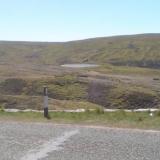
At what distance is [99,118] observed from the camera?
569 inches

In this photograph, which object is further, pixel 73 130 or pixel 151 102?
pixel 151 102

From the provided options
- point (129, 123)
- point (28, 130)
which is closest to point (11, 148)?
point (28, 130)

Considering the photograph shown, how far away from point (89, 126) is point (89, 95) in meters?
41.5

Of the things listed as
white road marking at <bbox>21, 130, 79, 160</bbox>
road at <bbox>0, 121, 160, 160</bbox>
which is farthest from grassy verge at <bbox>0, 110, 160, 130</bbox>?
white road marking at <bbox>21, 130, 79, 160</bbox>

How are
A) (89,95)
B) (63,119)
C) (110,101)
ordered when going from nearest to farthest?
(63,119)
(110,101)
(89,95)

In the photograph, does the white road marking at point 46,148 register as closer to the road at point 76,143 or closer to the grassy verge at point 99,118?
the road at point 76,143

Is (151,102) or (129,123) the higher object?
(129,123)

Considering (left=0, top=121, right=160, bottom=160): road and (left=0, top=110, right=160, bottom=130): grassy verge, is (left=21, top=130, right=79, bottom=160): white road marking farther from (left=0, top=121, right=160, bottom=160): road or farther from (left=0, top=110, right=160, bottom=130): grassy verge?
(left=0, top=110, right=160, bottom=130): grassy verge

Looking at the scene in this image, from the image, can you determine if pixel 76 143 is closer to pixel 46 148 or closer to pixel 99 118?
pixel 46 148

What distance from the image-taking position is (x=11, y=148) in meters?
9.96

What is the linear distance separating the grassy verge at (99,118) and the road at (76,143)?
1.05 metres

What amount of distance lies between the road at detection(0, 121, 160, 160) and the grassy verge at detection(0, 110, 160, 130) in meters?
1.05

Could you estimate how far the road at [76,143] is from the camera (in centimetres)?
910

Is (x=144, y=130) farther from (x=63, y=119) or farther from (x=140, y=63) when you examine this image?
(x=140, y=63)
